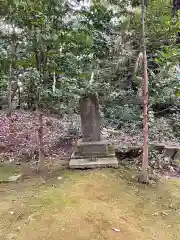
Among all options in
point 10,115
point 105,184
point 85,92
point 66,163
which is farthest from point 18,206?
point 10,115

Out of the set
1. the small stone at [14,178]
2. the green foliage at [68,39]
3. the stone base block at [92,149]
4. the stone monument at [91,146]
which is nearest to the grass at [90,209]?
the small stone at [14,178]

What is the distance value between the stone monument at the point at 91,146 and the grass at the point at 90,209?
289mm

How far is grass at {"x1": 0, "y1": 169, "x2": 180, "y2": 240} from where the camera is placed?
265cm

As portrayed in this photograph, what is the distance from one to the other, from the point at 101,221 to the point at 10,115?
6.59m

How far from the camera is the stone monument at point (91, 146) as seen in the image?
171 inches

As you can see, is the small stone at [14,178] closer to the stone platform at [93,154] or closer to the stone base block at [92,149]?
the stone platform at [93,154]

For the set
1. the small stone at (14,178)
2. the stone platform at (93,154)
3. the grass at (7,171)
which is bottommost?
the small stone at (14,178)

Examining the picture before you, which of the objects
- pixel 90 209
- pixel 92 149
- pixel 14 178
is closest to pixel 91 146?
pixel 92 149

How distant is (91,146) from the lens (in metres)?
4.70

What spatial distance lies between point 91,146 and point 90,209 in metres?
1.75

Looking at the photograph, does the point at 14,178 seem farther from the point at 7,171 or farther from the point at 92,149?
the point at 92,149

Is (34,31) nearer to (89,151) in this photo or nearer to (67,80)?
(67,80)

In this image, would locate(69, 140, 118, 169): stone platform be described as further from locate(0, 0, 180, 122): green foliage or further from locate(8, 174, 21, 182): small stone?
locate(0, 0, 180, 122): green foliage

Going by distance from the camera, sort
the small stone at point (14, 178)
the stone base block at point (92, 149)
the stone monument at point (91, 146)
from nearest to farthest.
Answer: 1. the small stone at point (14, 178)
2. the stone monument at point (91, 146)
3. the stone base block at point (92, 149)
